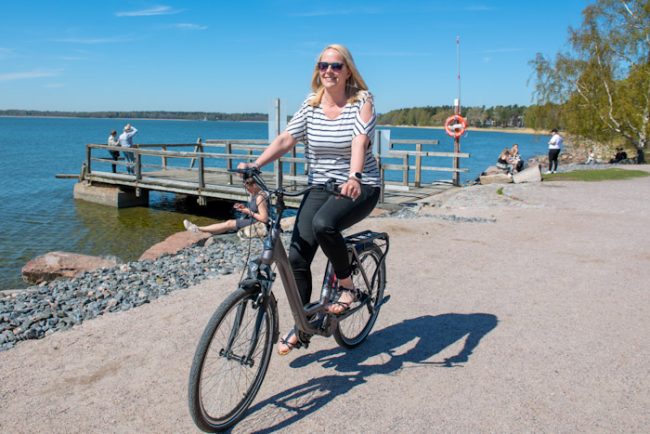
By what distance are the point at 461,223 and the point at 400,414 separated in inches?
274

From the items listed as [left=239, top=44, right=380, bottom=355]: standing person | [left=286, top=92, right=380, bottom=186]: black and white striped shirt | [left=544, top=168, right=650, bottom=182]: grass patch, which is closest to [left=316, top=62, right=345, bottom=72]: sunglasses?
[left=239, top=44, right=380, bottom=355]: standing person

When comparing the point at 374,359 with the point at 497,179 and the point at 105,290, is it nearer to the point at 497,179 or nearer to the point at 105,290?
the point at 105,290

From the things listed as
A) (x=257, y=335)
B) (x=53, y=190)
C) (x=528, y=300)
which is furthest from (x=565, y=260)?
(x=53, y=190)

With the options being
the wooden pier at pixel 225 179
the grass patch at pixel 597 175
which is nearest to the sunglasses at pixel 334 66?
the wooden pier at pixel 225 179

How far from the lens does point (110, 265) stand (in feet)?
27.2

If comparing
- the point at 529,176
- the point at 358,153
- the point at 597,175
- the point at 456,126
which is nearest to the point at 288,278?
the point at 358,153

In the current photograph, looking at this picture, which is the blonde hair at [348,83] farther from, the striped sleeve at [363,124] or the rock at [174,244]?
the rock at [174,244]

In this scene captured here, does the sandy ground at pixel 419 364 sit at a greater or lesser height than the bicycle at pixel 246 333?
lesser

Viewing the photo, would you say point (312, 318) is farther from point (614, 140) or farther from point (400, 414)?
point (614, 140)

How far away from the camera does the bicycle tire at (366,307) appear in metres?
4.32

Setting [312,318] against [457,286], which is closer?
[312,318]

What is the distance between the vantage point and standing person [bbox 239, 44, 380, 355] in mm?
3600

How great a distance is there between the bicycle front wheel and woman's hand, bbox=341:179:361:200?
75cm

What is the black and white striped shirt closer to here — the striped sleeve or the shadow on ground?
the striped sleeve
